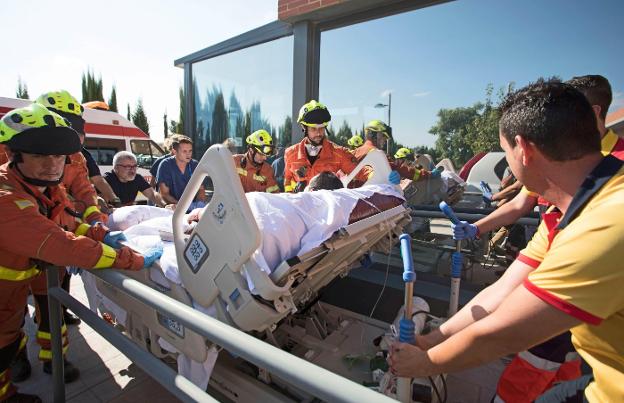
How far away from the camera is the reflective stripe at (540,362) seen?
161cm

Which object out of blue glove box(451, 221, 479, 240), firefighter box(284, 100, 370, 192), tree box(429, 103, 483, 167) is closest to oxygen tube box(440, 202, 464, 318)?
blue glove box(451, 221, 479, 240)

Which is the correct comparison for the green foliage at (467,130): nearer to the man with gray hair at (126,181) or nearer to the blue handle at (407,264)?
the blue handle at (407,264)

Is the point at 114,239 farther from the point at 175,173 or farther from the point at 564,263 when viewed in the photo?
the point at 564,263

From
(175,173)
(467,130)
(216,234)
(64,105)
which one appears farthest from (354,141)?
(216,234)

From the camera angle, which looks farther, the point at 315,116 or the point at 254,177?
the point at 254,177

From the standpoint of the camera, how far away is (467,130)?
462 cm

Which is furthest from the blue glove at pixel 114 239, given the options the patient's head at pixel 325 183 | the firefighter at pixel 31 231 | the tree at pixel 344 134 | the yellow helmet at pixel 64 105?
the tree at pixel 344 134

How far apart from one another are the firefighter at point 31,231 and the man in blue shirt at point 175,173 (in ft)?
6.00

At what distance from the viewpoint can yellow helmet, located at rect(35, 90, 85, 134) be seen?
3.05 metres

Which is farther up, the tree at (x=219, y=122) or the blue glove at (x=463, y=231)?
the tree at (x=219, y=122)

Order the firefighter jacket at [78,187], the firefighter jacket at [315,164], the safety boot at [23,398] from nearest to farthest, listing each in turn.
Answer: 1. the safety boot at [23,398]
2. the firefighter jacket at [78,187]
3. the firefighter jacket at [315,164]

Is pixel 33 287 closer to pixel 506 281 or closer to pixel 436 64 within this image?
pixel 506 281

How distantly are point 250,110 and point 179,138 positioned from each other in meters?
2.83

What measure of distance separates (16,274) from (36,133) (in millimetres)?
843
